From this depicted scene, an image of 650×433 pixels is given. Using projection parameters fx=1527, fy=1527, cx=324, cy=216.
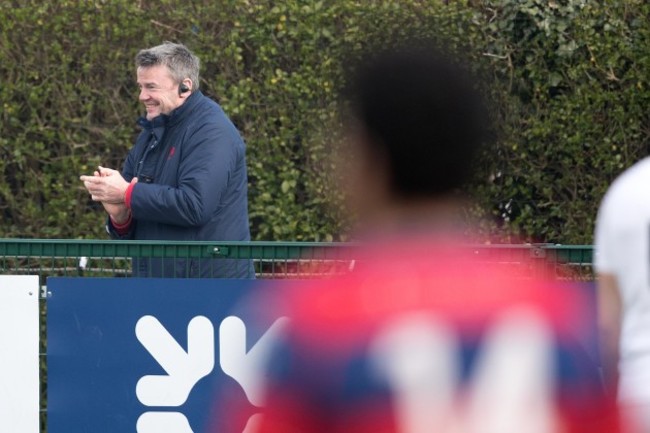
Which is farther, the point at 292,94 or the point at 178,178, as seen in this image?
the point at 292,94

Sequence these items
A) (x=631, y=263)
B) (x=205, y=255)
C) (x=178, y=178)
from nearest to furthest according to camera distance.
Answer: (x=631, y=263)
(x=205, y=255)
(x=178, y=178)

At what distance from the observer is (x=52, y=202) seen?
31.6 ft

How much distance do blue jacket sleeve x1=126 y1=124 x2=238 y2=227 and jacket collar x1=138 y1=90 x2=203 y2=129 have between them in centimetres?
13

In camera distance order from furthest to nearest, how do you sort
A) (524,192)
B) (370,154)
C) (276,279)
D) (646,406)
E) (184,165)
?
(524,192) < (184,165) < (276,279) < (646,406) < (370,154)

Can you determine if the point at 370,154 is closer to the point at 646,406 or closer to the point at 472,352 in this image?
the point at 472,352

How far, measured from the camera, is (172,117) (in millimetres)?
6629

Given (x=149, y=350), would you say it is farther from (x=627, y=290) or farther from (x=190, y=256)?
(x=627, y=290)

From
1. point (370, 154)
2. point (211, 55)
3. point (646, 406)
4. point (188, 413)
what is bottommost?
point (188, 413)

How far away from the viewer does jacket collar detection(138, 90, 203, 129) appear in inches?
261

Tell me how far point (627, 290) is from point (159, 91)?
12.1 ft

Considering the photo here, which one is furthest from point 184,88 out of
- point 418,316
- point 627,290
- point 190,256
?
point 418,316

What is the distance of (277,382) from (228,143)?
139 inches

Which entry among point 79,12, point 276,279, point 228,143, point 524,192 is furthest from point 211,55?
point 276,279

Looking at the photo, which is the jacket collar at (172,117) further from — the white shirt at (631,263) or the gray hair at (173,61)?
the white shirt at (631,263)
